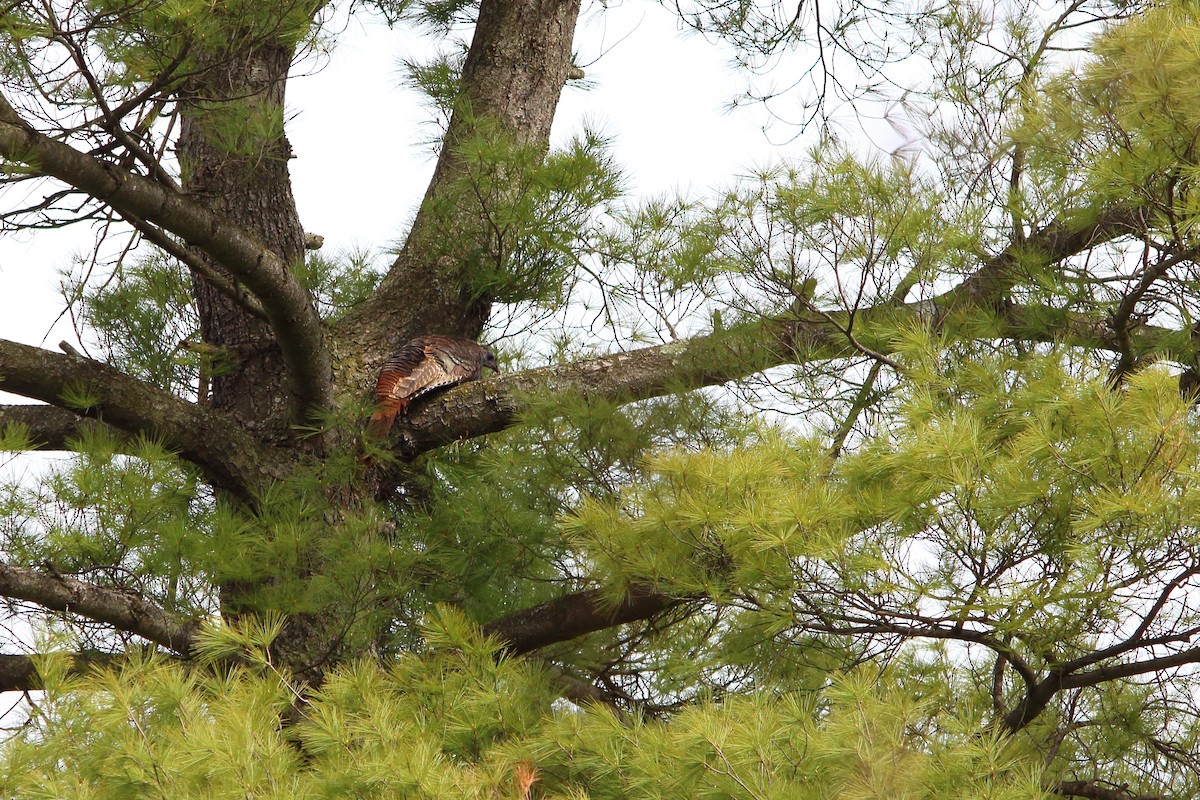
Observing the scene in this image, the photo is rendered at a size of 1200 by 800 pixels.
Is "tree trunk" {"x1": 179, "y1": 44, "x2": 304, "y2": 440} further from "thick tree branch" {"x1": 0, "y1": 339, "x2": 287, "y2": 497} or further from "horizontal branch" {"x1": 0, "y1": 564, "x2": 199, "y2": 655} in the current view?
"horizontal branch" {"x1": 0, "y1": 564, "x2": 199, "y2": 655}

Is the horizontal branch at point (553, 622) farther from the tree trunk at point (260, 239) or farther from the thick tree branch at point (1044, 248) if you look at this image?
the thick tree branch at point (1044, 248)

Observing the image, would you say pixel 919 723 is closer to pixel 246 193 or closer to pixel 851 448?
pixel 851 448

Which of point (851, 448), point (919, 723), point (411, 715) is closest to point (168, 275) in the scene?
point (411, 715)

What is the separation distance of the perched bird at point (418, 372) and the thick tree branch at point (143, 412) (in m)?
0.24

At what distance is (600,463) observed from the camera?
99.0 inches

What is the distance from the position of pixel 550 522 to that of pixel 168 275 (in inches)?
52.4

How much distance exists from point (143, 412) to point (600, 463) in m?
0.93

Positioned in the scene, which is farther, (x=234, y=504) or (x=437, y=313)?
(x=437, y=313)

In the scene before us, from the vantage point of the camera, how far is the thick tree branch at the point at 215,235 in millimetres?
1844

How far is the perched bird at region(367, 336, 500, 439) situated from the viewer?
274 cm

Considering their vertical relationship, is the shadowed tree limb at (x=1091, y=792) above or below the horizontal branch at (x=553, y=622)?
below

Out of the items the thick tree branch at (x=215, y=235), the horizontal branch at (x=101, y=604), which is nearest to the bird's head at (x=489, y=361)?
the thick tree branch at (x=215, y=235)

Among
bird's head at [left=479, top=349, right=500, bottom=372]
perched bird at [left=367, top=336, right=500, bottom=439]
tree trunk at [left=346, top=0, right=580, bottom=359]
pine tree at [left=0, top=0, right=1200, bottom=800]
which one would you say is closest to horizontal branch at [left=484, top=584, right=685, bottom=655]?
pine tree at [left=0, top=0, right=1200, bottom=800]

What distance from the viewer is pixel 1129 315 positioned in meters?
2.19
